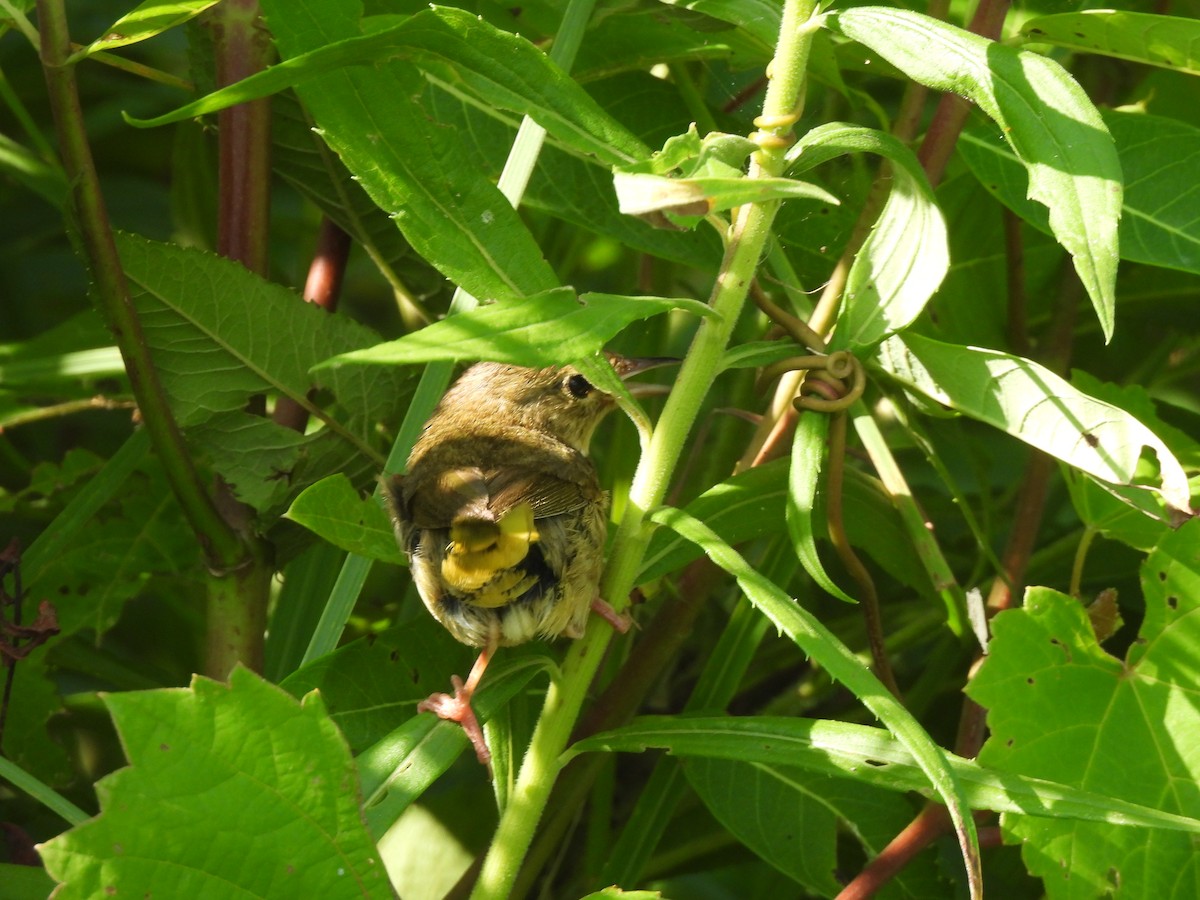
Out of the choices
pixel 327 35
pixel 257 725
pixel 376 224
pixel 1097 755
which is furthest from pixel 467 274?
pixel 1097 755

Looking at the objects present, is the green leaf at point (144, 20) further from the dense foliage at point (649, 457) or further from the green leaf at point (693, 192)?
the green leaf at point (693, 192)

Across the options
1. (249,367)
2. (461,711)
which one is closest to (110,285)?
(249,367)

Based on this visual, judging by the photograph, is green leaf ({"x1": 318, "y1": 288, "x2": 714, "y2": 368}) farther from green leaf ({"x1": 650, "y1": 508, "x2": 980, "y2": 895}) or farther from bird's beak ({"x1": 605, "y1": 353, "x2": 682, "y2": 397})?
bird's beak ({"x1": 605, "y1": 353, "x2": 682, "y2": 397})

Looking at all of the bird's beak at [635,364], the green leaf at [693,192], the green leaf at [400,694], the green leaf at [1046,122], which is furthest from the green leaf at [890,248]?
the bird's beak at [635,364]

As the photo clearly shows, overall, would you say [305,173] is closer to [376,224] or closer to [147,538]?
[376,224]

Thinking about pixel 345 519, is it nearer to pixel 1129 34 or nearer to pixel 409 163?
pixel 409 163

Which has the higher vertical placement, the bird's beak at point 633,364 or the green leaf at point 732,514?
the green leaf at point 732,514

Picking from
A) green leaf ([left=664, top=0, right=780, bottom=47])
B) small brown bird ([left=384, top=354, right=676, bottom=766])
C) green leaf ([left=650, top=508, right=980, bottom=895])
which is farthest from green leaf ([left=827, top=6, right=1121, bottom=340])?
small brown bird ([left=384, top=354, right=676, bottom=766])
